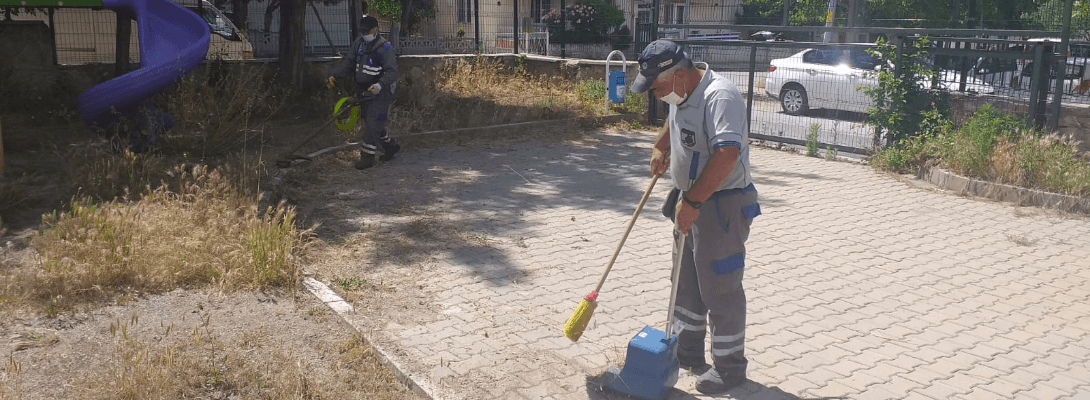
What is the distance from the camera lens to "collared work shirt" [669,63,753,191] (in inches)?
165

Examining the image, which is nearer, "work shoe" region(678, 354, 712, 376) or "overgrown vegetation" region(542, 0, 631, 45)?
"work shoe" region(678, 354, 712, 376)

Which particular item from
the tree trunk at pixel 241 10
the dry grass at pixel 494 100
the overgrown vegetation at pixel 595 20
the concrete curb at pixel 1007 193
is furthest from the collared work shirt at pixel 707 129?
the overgrown vegetation at pixel 595 20

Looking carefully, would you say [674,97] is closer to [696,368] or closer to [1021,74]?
[696,368]

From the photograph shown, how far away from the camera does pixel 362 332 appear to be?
5160 millimetres

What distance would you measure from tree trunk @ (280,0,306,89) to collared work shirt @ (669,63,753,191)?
33.0 ft

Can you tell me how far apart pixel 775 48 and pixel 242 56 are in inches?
319

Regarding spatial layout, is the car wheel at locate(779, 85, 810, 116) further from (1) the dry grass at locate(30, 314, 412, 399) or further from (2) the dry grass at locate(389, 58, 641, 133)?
(1) the dry grass at locate(30, 314, 412, 399)

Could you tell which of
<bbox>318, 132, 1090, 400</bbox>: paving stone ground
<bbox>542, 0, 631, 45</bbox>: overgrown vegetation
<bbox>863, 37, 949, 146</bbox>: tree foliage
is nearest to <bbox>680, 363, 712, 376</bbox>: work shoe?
<bbox>318, 132, 1090, 400</bbox>: paving stone ground

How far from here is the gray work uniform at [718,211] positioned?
4277 millimetres

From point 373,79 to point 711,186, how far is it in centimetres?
657

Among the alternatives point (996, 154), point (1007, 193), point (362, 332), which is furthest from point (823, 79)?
point (362, 332)

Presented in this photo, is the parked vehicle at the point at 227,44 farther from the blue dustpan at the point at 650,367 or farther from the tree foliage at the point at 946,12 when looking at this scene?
the tree foliage at the point at 946,12

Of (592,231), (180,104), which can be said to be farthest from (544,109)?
(592,231)

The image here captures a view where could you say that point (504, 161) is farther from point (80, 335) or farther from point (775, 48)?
point (80, 335)
